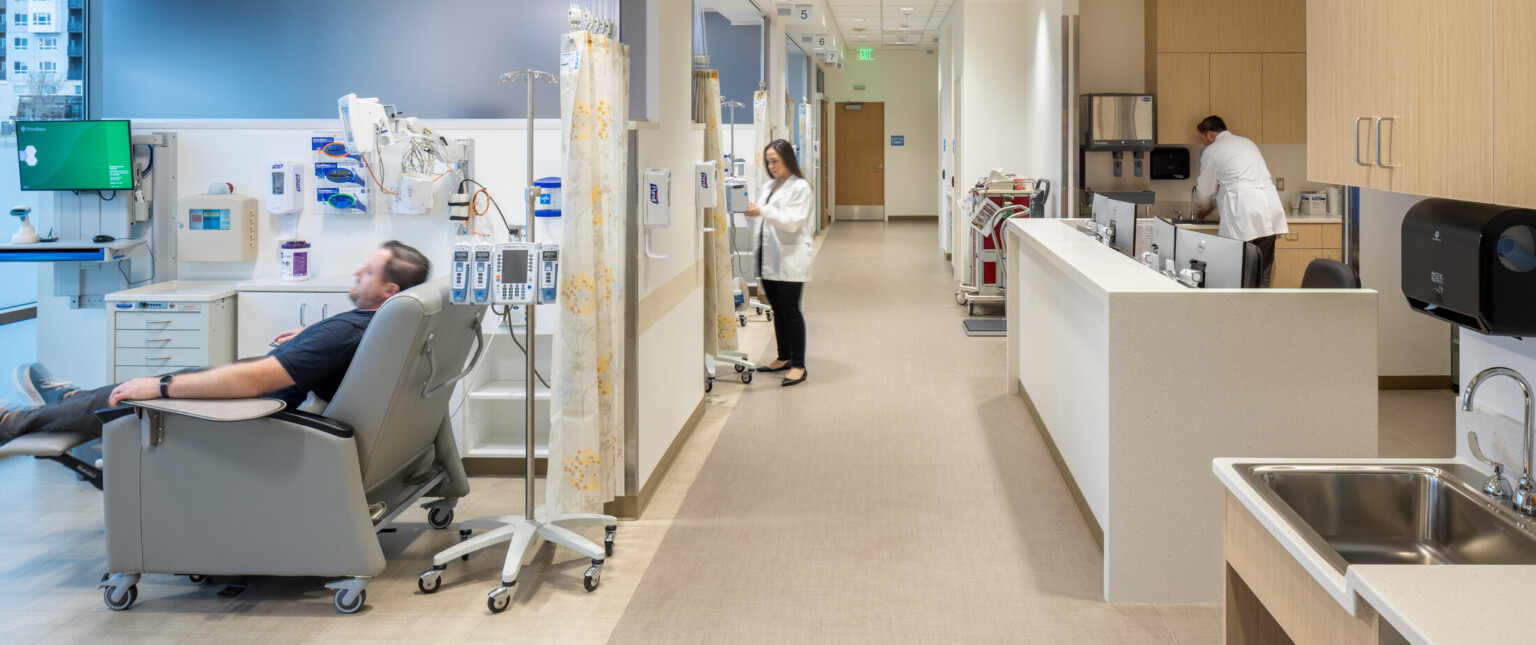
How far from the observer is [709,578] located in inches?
146

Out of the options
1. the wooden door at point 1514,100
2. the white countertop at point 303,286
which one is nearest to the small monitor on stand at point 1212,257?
the wooden door at point 1514,100

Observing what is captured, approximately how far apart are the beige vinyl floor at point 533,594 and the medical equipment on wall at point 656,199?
3.69ft

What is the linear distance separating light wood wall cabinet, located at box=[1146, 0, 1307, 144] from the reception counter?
17.6 ft

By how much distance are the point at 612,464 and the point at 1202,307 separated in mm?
2022

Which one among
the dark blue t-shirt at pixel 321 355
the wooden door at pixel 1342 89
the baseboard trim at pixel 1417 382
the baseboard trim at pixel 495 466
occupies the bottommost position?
the baseboard trim at pixel 495 466

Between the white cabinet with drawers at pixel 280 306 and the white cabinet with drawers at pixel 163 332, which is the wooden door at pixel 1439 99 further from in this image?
the white cabinet with drawers at pixel 163 332

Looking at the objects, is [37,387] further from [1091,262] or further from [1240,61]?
[1240,61]

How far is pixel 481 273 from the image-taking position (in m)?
3.43

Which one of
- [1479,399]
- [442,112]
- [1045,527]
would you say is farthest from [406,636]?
[442,112]

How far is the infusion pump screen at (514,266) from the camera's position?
3439 mm

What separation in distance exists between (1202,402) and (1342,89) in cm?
111

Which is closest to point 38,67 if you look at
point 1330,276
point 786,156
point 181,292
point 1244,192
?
point 181,292

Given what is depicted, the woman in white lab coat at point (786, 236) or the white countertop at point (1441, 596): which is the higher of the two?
the woman in white lab coat at point (786, 236)

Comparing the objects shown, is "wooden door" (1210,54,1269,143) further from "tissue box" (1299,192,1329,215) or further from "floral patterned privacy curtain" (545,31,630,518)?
"floral patterned privacy curtain" (545,31,630,518)
